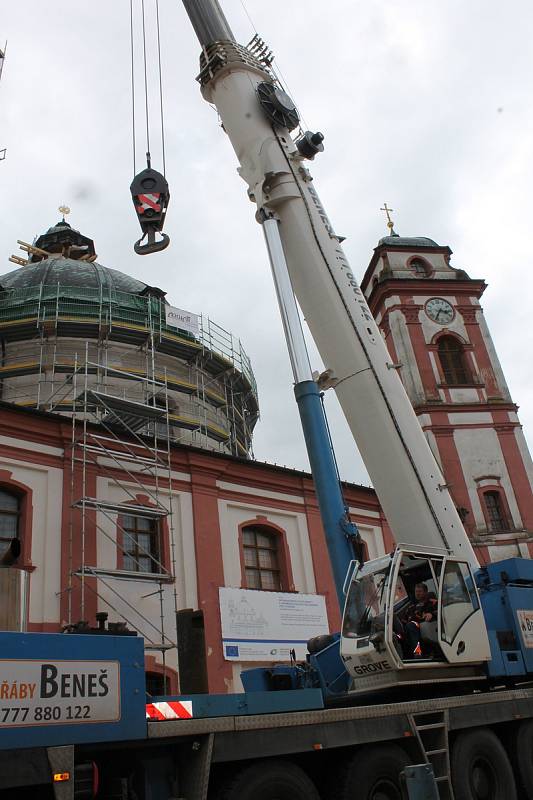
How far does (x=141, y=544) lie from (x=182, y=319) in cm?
1045

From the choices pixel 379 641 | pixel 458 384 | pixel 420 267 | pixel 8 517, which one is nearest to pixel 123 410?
pixel 8 517

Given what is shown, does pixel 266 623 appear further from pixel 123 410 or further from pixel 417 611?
pixel 417 611

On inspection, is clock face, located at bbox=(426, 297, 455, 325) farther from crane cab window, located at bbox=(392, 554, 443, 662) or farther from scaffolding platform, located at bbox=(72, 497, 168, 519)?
crane cab window, located at bbox=(392, 554, 443, 662)

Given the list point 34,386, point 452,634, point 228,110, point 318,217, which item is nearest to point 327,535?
point 452,634

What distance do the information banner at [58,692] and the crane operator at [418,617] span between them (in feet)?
12.7

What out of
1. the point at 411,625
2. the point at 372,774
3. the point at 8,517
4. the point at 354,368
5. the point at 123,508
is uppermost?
the point at 123,508

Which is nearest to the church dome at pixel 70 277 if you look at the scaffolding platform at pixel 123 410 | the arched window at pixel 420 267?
the scaffolding platform at pixel 123 410

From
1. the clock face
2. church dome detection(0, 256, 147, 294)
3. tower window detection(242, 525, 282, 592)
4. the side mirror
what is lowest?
the side mirror

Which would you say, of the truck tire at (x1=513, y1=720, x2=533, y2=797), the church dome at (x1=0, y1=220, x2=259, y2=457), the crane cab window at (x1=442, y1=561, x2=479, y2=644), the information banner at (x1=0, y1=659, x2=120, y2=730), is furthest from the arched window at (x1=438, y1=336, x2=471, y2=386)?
the information banner at (x1=0, y1=659, x2=120, y2=730)

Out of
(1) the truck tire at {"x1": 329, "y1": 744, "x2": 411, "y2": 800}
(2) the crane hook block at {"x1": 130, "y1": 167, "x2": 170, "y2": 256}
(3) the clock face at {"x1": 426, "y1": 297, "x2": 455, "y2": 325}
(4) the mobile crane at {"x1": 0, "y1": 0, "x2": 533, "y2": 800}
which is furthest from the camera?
(3) the clock face at {"x1": 426, "y1": 297, "x2": 455, "y2": 325}

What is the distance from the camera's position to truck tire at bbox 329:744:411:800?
24.5 feet

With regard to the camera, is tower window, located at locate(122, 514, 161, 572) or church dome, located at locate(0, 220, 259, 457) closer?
tower window, located at locate(122, 514, 161, 572)

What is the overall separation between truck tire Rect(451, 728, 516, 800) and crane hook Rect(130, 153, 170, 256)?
8.52 m

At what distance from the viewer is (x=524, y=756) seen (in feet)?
30.9
